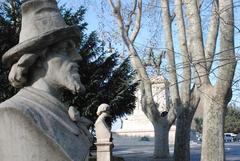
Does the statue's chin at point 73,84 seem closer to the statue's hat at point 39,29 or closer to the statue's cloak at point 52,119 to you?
the statue's cloak at point 52,119

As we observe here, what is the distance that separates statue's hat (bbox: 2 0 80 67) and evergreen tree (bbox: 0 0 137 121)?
14238 millimetres

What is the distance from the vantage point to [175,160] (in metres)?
17.7

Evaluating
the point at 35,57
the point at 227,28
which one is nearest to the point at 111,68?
the point at 227,28

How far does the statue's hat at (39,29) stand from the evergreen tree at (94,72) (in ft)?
46.7

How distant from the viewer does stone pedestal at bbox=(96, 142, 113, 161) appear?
49.9 ft

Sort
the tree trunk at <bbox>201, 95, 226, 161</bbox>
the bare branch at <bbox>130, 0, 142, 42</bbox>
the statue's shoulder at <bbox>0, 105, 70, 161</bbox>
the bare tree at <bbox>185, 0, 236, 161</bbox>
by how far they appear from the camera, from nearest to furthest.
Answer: the statue's shoulder at <bbox>0, 105, 70, 161</bbox> → the bare tree at <bbox>185, 0, 236, 161</bbox> → the tree trunk at <bbox>201, 95, 226, 161</bbox> → the bare branch at <bbox>130, 0, 142, 42</bbox>

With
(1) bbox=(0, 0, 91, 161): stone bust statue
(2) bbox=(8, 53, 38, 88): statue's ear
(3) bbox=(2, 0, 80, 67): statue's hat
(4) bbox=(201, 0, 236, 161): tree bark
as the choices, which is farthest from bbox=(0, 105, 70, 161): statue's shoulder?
(4) bbox=(201, 0, 236, 161): tree bark

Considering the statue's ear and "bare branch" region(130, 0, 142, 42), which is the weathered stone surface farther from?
the statue's ear

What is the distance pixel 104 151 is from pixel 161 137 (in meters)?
6.33

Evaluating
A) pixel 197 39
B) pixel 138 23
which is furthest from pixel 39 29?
pixel 138 23

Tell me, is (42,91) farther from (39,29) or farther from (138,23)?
(138,23)

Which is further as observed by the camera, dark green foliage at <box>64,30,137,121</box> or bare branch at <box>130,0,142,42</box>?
bare branch at <box>130,0,142,42</box>

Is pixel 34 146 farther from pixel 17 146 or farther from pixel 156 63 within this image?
pixel 156 63

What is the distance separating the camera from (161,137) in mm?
21234
